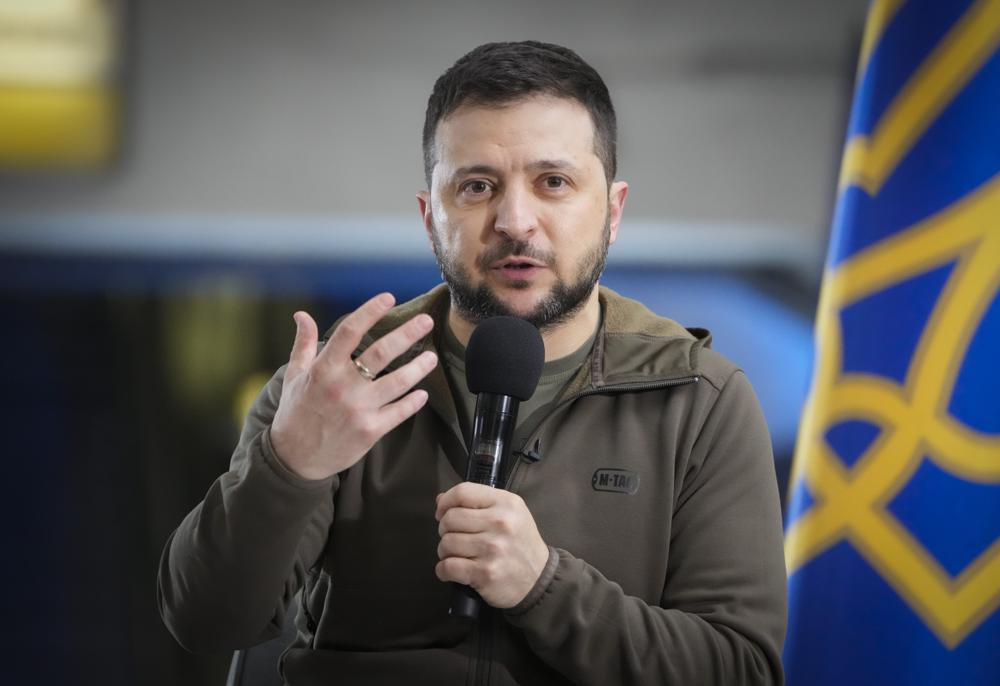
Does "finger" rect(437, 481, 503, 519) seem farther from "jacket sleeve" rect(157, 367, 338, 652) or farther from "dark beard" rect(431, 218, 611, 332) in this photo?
"dark beard" rect(431, 218, 611, 332)

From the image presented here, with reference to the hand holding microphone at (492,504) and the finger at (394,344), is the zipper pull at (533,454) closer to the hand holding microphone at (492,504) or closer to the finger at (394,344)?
the hand holding microphone at (492,504)

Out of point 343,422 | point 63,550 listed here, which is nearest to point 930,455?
point 343,422

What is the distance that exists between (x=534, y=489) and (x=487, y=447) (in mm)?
244

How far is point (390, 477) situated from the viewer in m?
1.36

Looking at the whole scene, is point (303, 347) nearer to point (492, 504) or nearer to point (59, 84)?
point (492, 504)

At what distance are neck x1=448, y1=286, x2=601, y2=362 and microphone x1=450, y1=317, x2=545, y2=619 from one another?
0.22 meters

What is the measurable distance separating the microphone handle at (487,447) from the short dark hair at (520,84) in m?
0.43

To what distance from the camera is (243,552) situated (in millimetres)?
1170

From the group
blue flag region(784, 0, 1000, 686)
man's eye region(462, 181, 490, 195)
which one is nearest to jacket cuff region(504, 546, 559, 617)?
man's eye region(462, 181, 490, 195)

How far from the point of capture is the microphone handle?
1.07 meters

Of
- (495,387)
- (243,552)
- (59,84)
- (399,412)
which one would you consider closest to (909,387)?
(495,387)

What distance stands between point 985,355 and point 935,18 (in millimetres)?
649

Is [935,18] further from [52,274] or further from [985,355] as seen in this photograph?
[52,274]

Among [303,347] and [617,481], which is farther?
[617,481]
